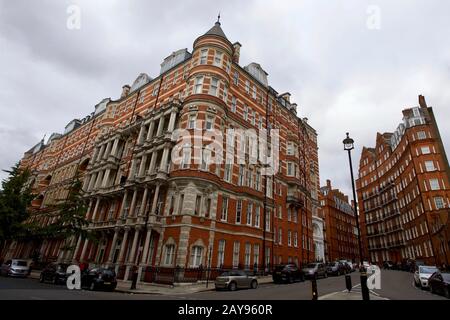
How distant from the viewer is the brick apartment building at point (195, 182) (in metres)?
24.8

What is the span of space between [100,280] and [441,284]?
22.2 meters

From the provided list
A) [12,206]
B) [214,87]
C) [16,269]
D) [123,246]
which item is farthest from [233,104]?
[12,206]

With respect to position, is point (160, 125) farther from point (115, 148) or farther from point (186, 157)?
point (115, 148)

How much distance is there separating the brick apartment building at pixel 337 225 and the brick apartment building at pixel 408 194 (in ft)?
22.8

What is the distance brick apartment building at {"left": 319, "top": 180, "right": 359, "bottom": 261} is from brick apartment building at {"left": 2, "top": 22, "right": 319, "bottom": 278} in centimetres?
3048

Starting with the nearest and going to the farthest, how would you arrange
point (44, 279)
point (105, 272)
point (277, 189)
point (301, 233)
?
point (105, 272) < point (44, 279) < point (277, 189) < point (301, 233)

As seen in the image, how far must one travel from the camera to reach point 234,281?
1864 cm

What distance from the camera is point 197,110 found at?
2820 cm

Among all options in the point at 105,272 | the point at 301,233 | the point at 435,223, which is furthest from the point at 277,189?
the point at 435,223

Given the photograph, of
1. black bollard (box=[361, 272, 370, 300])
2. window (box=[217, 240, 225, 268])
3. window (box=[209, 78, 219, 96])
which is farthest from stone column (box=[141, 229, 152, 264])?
black bollard (box=[361, 272, 370, 300])

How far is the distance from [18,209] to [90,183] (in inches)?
431

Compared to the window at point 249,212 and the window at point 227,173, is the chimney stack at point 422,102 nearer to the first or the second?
the window at point 249,212

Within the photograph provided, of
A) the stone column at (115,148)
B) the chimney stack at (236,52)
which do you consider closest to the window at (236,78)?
the chimney stack at (236,52)
